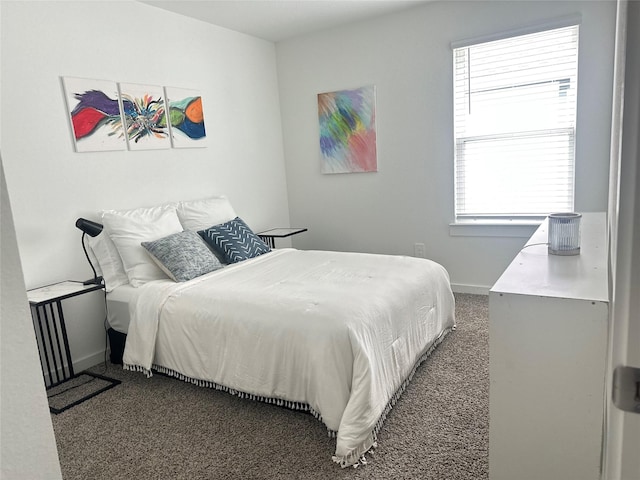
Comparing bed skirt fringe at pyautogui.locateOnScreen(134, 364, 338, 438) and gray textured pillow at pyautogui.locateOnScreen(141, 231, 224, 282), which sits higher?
gray textured pillow at pyautogui.locateOnScreen(141, 231, 224, 282)

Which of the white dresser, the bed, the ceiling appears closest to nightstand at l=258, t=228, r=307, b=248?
the bed

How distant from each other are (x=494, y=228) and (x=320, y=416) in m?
2.47

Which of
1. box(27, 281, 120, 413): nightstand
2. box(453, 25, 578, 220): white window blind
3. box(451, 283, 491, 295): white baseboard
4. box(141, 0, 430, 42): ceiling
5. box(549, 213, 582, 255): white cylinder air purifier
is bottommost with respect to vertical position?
box(451, 283, 491, 295): white baseboard

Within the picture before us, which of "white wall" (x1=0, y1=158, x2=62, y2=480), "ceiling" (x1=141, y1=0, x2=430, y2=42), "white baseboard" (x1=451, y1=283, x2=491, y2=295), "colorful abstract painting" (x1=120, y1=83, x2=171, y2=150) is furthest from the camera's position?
"white baseboard" (x1=451, y1=283, x2=491, y2=295)

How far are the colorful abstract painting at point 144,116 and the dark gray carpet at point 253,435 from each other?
5.84ft

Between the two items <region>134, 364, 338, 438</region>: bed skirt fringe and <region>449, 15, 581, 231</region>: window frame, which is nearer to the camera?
<region>134, 364, 338, 438</region>: bed skirt fringe

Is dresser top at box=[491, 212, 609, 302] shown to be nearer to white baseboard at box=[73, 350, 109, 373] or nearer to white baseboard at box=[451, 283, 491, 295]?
white baseboard at box=[451, 283, 491, 295]

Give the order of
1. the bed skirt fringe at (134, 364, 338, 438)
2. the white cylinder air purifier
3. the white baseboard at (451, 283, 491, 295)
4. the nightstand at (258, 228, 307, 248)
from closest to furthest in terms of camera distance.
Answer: the white cylinder air purifier → the bed skirt fringe at (134, 364, 338, 438) → the white baseboard at (451, 283, 491, 295) → the nightstand at (258, 228, 307, 248)

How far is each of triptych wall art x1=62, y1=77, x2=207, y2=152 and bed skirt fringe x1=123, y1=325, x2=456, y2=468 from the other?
159cm

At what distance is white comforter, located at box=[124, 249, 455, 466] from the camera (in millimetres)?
1967

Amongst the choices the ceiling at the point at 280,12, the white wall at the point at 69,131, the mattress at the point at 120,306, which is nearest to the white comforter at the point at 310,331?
the mattress at the point at 120,306

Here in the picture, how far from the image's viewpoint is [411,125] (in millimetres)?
4016

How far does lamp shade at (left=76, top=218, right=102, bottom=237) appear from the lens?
2.79m

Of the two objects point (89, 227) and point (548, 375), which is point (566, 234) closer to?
point (548, 375)
